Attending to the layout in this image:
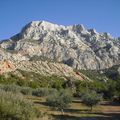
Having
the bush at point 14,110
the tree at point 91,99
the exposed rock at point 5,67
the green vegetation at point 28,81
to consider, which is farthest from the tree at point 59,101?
the exposed rock at point 5,67

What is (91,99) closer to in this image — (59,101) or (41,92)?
(59,101)

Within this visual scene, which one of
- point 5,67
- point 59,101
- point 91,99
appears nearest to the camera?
point 59,101

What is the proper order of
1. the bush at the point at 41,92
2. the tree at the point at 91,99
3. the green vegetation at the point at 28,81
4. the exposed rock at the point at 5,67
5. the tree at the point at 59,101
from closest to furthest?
the tree at the point at 59,101, the tree at the point at 91,99, the bush at the point at 41,92, the green vegetation at the point at 28,81, the exposed rock at the point at 5,67

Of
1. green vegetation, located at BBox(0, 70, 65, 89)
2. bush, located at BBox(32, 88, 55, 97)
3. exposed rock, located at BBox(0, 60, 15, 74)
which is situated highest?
exposed rock, located at BBox(0, 60, 15, 74)

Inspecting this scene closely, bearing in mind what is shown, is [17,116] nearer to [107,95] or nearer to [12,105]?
[12,105]

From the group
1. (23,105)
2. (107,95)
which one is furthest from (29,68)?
(23,105)

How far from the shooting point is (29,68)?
19425 centimetres

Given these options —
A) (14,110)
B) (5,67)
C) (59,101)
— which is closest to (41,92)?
(59,101)

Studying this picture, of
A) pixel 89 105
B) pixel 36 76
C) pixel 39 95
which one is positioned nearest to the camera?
pixel 89 105

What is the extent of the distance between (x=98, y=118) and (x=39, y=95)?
3864 centimetres

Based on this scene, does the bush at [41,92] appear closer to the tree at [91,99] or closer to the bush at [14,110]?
the tree at [91,99]

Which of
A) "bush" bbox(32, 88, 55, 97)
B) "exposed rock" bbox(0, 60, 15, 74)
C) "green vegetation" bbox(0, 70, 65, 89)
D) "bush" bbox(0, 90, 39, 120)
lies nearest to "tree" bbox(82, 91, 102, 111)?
"bush" bbox(32, 88, 55, 97)

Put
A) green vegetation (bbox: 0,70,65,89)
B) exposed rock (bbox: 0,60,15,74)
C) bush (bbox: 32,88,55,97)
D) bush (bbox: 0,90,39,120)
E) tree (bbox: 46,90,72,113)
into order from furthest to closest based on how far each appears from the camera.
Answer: exposed rock (bbox: 0,60,15,74) < green vegetation (bbox: 0,70,65,89) < bush (bbox: 32,88,55,97) < tree (bbox: 46,90,72,113) < bush (bbox: 0,90,39,120)

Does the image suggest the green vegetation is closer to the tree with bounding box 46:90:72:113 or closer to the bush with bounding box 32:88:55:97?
the bush with bounding box 32:88:55:97
